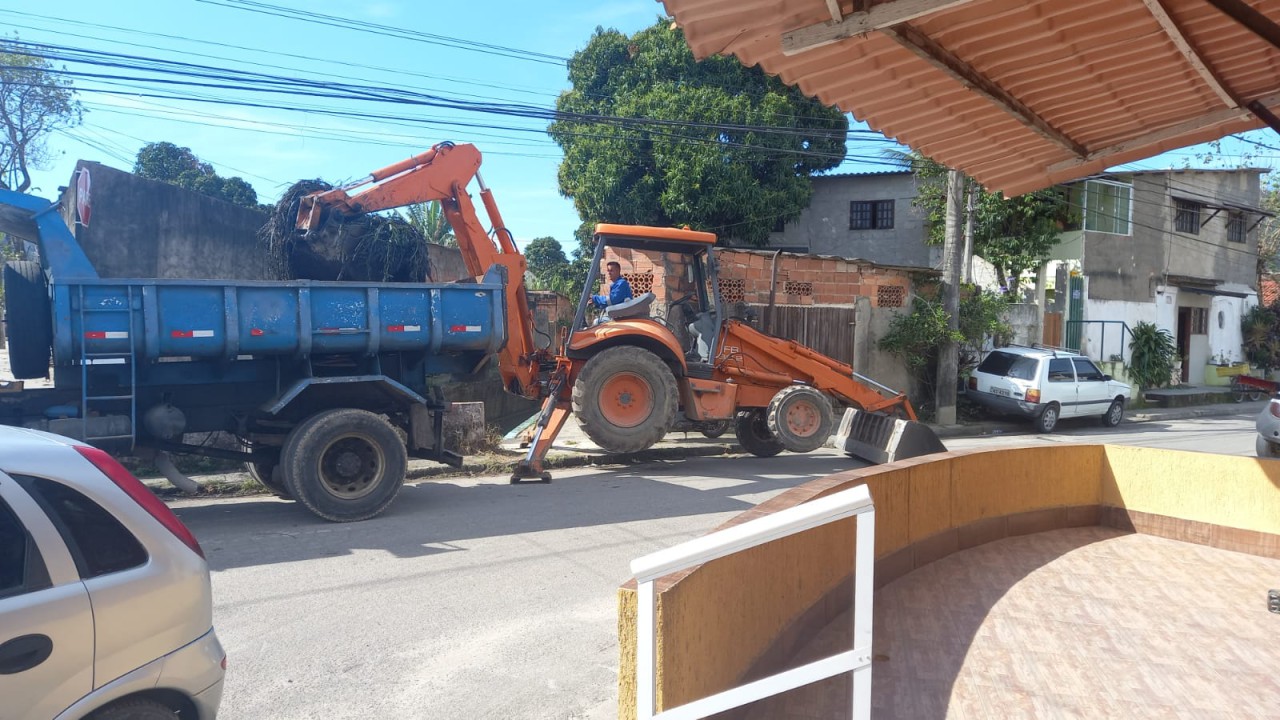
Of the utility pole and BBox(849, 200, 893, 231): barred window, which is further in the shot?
BBox(849, 200, 893, 231): barred window

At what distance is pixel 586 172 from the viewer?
74.7ft

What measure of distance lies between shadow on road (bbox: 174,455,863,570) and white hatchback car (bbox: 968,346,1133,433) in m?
6.97

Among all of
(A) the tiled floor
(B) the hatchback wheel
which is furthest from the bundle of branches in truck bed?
(B) the hatchback wheel

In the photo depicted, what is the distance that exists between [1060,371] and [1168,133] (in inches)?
510

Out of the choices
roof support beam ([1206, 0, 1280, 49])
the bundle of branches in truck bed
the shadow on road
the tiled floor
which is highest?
roof support beam ([1206, 0, 1280, 49])

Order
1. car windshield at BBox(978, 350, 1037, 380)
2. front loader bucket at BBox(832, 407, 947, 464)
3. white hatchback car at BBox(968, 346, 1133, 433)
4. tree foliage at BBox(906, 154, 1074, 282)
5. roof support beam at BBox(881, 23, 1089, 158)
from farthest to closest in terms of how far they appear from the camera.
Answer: tree foliage at BBox(906, 154, 1074, 282)
car windshield at BBox(978, 350, 1037, 380)
white hatchback car at BBox(968, 346, 1133, 433)
front loader bucket at BBox(832, 407, 947, 464)
roof support beam at BBox(881, 23, 1089, 158)

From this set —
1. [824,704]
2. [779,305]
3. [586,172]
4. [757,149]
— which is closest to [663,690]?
[824,704]

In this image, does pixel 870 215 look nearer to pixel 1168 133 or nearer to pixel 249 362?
pixel 249 362

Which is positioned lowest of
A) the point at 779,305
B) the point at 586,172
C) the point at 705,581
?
the point at 705,581

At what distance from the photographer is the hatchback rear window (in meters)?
2.76

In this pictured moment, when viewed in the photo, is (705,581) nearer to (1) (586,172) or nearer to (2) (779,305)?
(2) (779,305)

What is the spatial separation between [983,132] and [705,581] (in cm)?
296

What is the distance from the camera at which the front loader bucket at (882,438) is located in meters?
9.64

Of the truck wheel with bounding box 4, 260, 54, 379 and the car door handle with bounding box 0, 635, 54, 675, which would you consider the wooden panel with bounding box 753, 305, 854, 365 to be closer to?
the truck wheel with bounding box 4, 260, 54, 379
